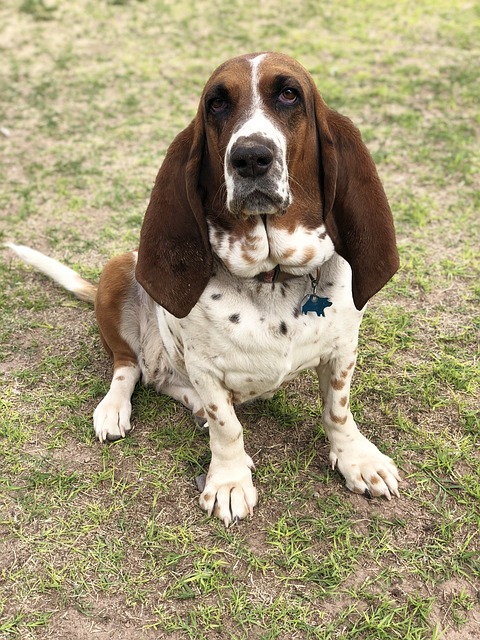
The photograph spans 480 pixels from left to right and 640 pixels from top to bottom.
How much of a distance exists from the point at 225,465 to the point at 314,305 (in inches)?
34.8

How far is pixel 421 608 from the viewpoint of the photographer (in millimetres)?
2693

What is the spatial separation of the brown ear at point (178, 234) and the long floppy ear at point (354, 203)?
0.49 m

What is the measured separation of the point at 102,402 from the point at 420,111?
4.50 metres

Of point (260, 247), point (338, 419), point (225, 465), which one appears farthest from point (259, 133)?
point (225, 465)

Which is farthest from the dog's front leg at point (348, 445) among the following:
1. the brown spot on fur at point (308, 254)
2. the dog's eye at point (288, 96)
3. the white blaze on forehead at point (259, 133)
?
the dog's eye at point (288, 96)

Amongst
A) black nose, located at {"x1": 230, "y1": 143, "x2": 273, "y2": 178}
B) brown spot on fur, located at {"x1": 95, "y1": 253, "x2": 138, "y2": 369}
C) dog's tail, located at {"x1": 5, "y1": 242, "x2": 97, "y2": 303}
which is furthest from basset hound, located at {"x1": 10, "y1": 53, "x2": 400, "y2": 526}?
dog's tail, located at {"x1": 5, "y1": 242, "x2": 97, "y2": 303}

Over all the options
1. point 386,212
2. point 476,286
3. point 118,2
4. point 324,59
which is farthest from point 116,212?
point 118,2

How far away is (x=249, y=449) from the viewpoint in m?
3.45

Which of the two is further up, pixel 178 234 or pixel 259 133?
pixel 259 133

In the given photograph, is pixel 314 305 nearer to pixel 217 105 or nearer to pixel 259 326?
pixel 259 326

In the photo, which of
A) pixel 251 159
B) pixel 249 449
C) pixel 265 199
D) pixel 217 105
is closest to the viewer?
pixel 251 159

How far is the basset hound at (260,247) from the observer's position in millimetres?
2508

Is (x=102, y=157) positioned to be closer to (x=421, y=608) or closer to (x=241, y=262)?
(x=241, y=262)

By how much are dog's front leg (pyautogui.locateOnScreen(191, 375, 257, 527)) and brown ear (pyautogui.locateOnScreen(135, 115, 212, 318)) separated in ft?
1.35
